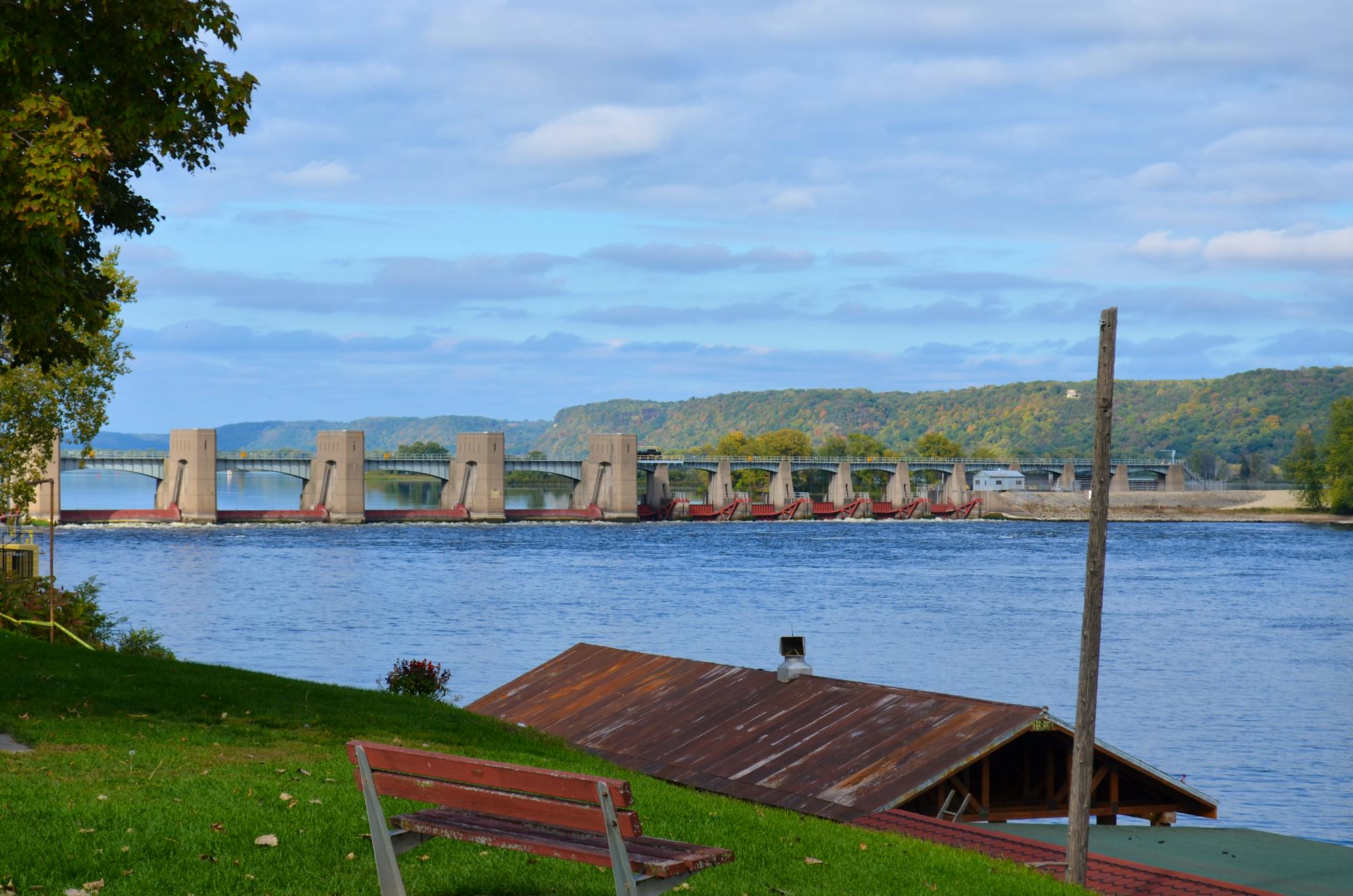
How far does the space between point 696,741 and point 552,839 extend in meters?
11.7

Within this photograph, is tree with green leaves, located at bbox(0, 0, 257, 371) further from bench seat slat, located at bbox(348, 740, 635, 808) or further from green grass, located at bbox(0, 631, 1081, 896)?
bench seat slat, located at bbox(348, 740, 635, 808)

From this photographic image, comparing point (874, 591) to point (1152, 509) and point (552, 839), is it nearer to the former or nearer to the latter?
point (552, 839)

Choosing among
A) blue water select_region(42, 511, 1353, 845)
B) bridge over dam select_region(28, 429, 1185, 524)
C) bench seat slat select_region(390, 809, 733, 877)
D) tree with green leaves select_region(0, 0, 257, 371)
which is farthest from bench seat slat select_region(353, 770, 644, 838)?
bridge over dam select_region(28, 429, 1185, 524)

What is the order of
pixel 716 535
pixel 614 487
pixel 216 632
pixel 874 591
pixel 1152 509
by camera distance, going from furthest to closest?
pixel 1152 509 → pixel 614 487 → pixel 716 535 → pixel 874 591 → pixel 216 632

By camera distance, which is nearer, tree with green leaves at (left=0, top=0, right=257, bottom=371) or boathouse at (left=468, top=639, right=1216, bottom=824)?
tree with green leaves at (left=0, top=0, right=257, bottom=371)

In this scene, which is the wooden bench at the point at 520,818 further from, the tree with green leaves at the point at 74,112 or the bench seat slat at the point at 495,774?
the tree with green leaves at the point at 74,112

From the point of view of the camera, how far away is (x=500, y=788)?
298 inches

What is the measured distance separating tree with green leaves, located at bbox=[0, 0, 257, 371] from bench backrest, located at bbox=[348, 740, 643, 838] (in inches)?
295

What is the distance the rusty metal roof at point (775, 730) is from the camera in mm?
16469

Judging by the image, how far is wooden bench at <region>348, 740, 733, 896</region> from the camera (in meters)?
7.16

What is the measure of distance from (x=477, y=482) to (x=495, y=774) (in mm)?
138586

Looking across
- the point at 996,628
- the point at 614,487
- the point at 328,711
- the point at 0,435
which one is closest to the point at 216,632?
the point at 0,435

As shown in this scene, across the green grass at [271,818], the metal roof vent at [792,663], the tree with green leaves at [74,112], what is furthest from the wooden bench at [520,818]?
the metal roof vent at [792,663]

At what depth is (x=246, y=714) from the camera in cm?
1638
